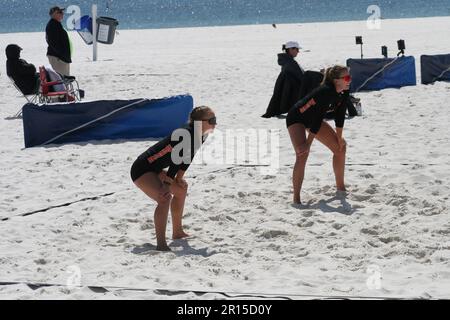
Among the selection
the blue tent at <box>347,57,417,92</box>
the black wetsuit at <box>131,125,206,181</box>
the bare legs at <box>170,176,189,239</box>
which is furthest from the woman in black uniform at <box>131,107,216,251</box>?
the blue tent at <box>347,57,417,92</box>

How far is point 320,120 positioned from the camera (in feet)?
22.9

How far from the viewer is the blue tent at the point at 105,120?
10.4 m

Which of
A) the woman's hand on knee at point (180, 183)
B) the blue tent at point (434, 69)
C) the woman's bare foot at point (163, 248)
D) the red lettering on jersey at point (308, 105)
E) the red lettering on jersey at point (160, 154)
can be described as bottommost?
the woman's bare foot at point (163, 248)

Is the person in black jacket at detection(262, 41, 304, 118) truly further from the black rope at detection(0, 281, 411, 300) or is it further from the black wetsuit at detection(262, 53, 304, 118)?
the black rope at detection(0, 281, 411, 300)

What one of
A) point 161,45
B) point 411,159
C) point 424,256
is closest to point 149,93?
point 411,159

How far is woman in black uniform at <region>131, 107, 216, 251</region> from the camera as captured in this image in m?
5.97

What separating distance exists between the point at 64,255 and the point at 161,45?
24495mm

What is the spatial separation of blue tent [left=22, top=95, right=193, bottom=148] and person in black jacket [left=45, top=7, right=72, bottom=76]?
12.4 feet

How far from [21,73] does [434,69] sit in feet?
24.4

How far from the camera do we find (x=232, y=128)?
1126 cm

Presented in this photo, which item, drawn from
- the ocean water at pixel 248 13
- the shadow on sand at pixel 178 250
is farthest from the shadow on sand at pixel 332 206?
the ocean water at pixel 248 13

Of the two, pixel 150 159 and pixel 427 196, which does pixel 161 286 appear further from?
pixel 427 196

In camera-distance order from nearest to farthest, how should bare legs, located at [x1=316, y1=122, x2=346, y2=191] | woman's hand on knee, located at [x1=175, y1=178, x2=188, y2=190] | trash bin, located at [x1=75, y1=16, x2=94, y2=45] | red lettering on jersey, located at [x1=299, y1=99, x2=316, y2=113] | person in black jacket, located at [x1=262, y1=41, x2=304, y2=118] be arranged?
woman's hand on knee, located at [x1=175, y1=178, x2=188, y2=190] → red lettering on jersey, located at [x1=299, y1=99, x2=316, y2=113] → bare legs, located at [x1=316, y1=122, x2=346, y2=191] → person in black jacket, located at [x1=262, y1=41, x2=304, y2=118] → trash bin, located at [x1=75, y1=16, x2=94, y2=45]

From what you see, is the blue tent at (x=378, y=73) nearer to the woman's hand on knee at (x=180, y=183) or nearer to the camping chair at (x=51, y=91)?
the camping chair at (x=51, y=91)
